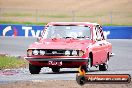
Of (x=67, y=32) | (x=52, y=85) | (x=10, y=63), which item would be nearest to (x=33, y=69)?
(x=67, y=32)

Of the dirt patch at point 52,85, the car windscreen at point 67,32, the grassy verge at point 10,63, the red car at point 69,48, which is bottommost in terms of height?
the grassy verge at point 10,63

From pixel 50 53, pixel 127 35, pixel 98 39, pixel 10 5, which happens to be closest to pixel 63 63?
pixel 50 53

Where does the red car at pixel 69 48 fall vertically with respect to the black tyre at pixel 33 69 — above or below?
above

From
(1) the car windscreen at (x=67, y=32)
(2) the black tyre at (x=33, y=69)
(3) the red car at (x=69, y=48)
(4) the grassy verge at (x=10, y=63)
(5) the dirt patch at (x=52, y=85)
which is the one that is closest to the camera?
(5) the dirt patch at (x=52, y=85)

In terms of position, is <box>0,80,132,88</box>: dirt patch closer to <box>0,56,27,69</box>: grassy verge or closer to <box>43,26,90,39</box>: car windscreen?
<box>43,26,90,39</box>: car windscreen

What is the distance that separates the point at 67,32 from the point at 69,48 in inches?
59.3

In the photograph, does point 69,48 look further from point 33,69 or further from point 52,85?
point 52,85

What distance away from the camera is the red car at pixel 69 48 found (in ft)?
62.0

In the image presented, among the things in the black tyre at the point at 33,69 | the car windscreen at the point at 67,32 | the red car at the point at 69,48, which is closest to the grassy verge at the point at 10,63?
the red car at the point at 69,48

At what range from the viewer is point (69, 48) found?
1898 cm

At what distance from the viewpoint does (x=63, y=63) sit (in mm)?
18844

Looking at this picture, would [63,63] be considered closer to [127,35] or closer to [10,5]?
[127,35]

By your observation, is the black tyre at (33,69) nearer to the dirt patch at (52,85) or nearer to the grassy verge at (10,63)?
the grassy verge at (10,63)

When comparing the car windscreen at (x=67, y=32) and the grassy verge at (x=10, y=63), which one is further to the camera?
the grassy verge at (x=10, y=63)
